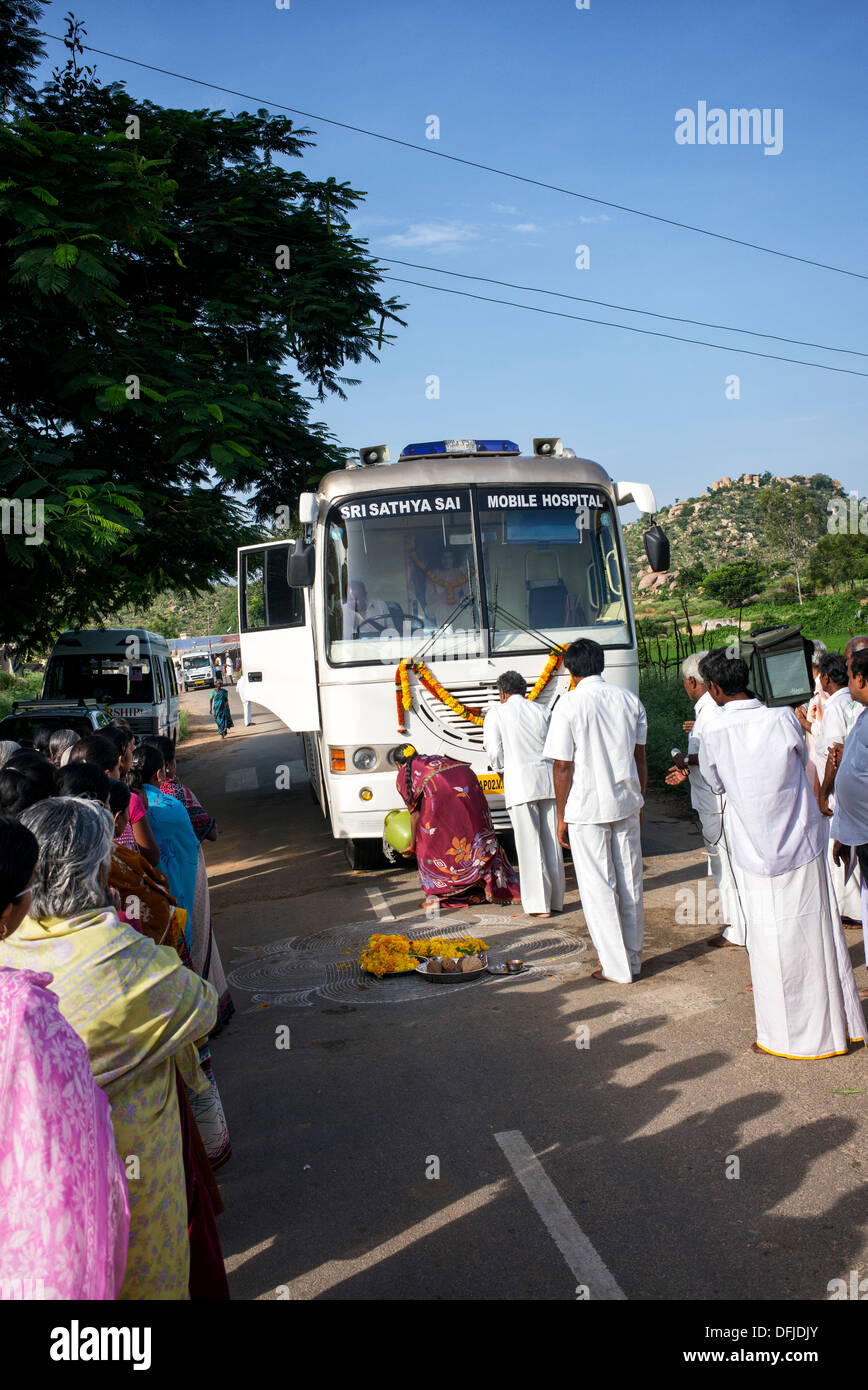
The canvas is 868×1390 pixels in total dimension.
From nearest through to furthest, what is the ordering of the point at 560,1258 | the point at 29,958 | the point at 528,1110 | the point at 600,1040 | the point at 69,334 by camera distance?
the point at 29,958, the point at 560,1258, the point at 528,1110, the point at 600,1040, the point at 69,334

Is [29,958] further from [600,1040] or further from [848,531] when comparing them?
[848,531]

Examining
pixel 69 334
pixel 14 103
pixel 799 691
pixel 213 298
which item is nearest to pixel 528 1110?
pixel 799 691

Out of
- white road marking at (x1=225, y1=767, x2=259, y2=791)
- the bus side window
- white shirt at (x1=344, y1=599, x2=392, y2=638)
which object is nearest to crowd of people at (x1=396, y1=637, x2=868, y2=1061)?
white shirt at (x1=344, y1=599, x2=392, y2=638)

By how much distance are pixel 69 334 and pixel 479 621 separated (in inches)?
226

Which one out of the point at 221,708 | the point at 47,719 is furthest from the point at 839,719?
the point at 221,708

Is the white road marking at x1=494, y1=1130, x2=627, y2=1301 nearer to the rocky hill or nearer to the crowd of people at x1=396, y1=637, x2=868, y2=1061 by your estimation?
the crowd of people at x1=396, y1=637, x2=868, y2=1061

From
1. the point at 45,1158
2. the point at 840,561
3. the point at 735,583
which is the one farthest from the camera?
the point at 840,561

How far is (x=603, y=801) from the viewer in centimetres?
589

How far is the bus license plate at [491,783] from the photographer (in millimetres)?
8359

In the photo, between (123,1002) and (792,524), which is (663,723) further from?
(792,524)

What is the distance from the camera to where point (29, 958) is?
2428 mm

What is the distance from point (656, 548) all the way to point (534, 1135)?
5.46 meters

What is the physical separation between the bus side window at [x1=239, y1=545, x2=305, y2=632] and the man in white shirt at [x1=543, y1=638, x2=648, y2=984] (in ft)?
13.2

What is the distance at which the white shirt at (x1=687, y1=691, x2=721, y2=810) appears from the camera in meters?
6.50
